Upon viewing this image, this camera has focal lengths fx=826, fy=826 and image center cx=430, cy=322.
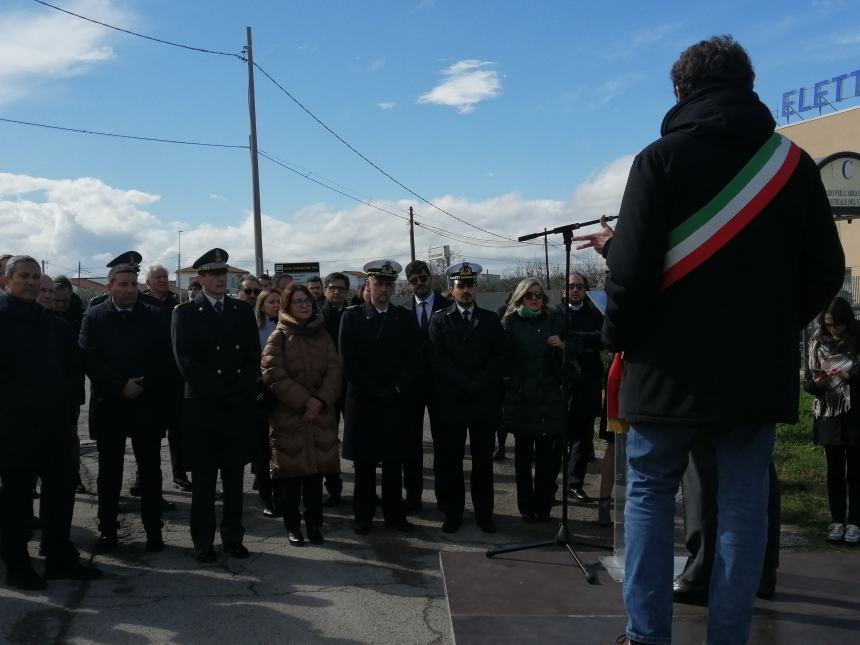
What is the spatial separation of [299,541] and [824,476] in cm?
514

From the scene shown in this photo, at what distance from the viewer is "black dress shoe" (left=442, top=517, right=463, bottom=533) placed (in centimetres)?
610

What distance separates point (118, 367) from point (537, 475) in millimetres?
3245

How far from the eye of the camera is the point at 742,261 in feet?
9.19

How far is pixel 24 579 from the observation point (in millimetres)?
4715

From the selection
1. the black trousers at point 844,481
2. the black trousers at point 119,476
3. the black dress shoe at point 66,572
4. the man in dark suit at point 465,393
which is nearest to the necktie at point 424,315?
the man in dark suit at point 465,393

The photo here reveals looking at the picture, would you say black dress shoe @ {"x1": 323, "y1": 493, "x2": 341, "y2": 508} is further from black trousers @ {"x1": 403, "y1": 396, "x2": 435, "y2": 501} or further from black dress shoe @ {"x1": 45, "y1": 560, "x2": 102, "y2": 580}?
black dress shoe @ {"x1": 45, "y1": 560, "x2": 102, "y2": 580}

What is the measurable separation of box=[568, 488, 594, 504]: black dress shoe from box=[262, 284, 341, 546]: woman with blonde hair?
2304 mm

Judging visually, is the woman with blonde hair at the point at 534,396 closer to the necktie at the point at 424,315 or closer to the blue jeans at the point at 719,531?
the necktie at the point at 424,315

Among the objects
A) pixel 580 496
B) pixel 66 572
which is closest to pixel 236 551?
pixel 66 572

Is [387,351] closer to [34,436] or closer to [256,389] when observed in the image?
[256,389]

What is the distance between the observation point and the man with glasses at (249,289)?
8104 mm

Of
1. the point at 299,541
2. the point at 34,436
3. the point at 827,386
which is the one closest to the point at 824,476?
the point at 827,386

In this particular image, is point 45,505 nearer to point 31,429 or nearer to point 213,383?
point 31,429

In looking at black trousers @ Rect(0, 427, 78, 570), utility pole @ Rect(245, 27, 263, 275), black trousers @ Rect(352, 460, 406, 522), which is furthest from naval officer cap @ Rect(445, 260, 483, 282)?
utility pole @ Rect(245, 27, 263, 275)
